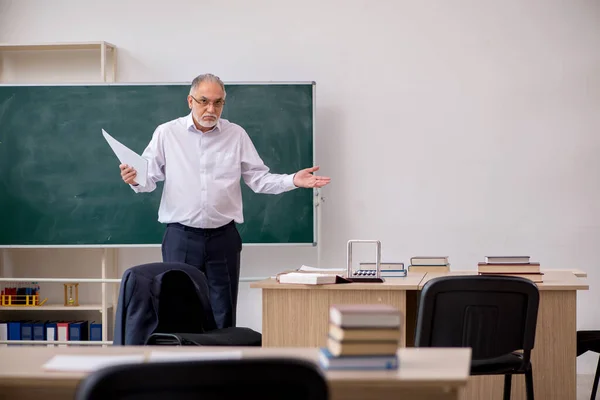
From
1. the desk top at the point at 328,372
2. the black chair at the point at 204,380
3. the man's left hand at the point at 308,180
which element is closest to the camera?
the black chair at the point at 204,380

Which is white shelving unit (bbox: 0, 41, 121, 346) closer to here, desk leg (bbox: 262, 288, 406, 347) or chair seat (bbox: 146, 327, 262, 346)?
chair seat (bbox: 146, 327, 262, 346)

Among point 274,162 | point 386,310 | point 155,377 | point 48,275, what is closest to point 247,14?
point 274,162

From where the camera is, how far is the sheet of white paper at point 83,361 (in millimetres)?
1969

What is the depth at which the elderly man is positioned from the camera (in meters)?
4.39

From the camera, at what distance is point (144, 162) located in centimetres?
420

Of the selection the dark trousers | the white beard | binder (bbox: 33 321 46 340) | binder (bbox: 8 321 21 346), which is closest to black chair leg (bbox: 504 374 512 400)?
the dark trousers

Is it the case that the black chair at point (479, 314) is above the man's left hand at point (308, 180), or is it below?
below

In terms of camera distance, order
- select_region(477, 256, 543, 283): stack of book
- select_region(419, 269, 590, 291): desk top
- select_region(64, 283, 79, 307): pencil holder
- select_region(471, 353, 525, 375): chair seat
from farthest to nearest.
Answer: select_region(64, 283, 79, 307): pencil holder → select_region(477, 256, 543, 283): stack of book → select_region(419, 269, 590, 291): desk top → select_region(471, 353, 525, 375): chair seat

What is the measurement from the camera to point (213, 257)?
4.39m

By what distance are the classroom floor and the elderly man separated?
2180 mm

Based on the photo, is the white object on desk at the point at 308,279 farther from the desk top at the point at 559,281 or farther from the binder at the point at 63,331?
the binder at the point at 63,331

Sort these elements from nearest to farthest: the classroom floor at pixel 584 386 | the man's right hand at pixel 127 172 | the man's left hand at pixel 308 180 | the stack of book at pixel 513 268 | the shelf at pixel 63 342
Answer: the stack of book at pixel 513 268 < the man's right hand at pixel 127 172 < the man's left hand at pixel 308 180 < the classroom floor at pixel 584 386 < the shelf at pixel 63 342

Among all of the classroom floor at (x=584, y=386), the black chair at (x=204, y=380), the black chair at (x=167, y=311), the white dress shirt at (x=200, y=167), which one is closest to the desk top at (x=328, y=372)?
the black chair at (x=204, y=380)

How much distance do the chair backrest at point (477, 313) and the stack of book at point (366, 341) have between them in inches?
45.3
